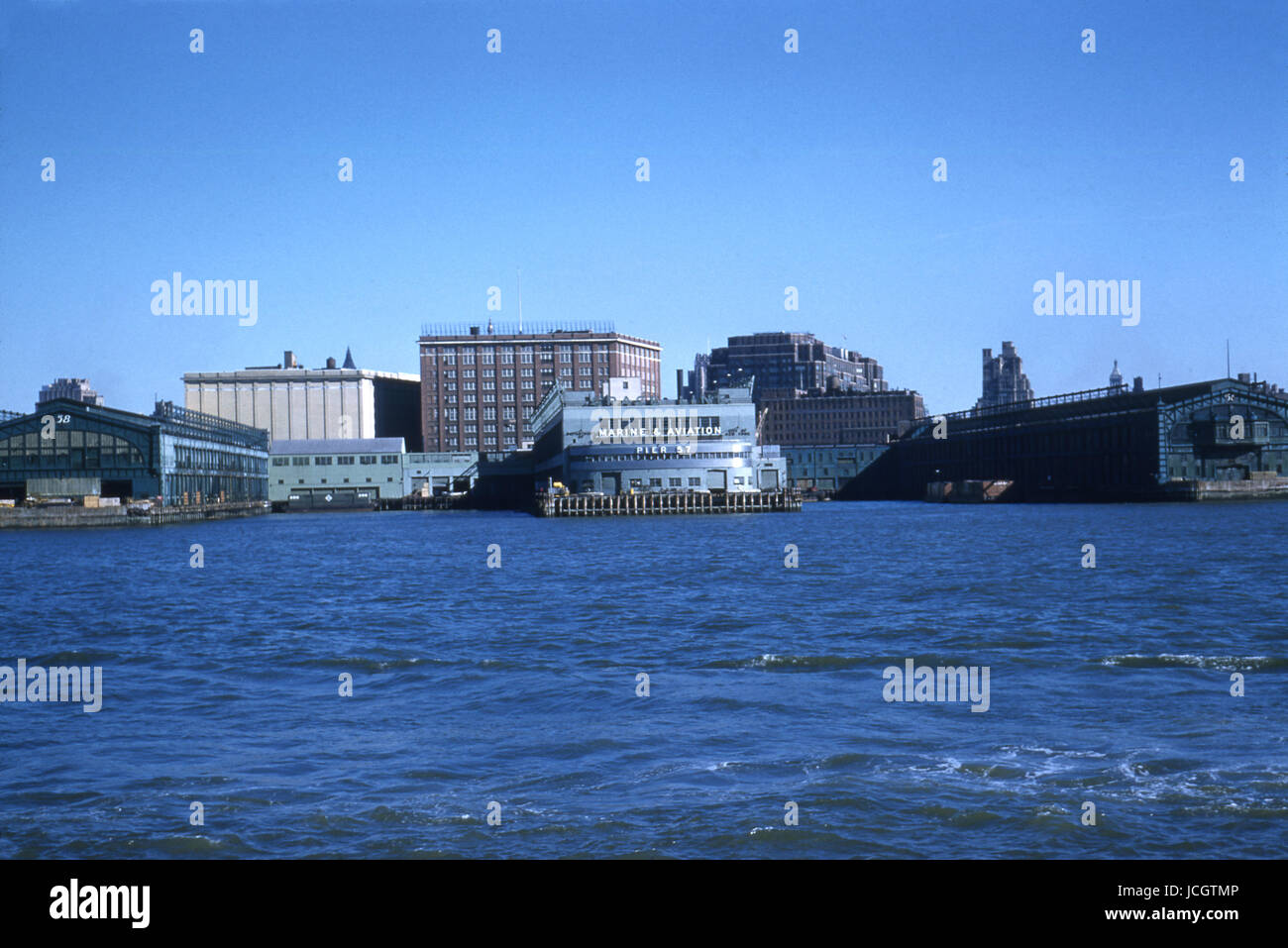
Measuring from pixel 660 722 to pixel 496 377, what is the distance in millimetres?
181396

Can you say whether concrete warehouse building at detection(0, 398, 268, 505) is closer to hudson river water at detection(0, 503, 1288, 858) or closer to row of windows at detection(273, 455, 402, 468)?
row of windows at detection(273, 455, 402, 468)

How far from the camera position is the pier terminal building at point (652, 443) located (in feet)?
372

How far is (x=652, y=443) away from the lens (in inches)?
4692

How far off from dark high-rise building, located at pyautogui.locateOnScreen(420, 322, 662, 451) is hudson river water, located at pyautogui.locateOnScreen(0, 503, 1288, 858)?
504ft

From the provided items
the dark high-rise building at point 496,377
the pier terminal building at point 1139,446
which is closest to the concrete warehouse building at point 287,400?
the dark high-rise building at point 496,377

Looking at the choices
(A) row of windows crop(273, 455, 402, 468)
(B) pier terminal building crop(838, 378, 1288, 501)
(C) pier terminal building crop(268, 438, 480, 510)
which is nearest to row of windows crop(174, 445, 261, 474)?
(A) row of windows crop(273, 455, 402, 468)

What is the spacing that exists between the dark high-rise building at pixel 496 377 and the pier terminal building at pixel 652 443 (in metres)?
56.8

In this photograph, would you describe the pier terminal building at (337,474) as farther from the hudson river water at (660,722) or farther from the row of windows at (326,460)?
the hudson river water at (660,722)

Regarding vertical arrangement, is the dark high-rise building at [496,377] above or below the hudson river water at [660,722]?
above

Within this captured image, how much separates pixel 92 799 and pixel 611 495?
3862 inches
